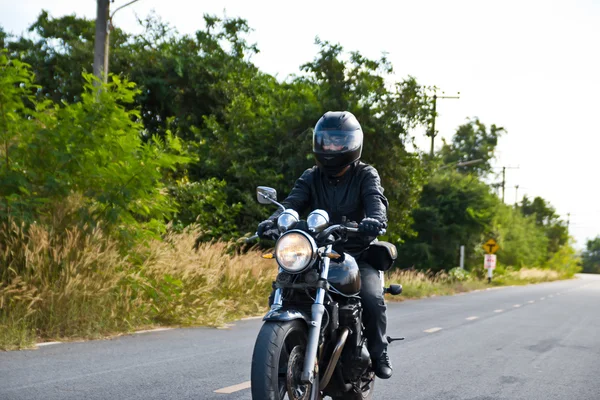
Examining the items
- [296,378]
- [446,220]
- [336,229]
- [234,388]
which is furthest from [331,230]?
[446,220]

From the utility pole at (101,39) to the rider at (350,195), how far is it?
846 centimetres

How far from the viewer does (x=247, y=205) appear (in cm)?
2039

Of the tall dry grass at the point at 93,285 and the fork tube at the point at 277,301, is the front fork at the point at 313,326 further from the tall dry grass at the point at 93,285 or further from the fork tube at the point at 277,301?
the tall dry grass at the point at 93,285

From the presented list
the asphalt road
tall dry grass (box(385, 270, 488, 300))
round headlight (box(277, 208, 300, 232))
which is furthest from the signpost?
round headlight (box(277, 208, 300, 232))

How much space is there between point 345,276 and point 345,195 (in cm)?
83

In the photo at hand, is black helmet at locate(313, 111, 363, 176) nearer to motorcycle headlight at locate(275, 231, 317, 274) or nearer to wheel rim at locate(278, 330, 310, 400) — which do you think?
motorcycle headlight at locate(275, 231, 317, 274)

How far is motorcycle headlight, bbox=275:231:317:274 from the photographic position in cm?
452

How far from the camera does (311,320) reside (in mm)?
4562

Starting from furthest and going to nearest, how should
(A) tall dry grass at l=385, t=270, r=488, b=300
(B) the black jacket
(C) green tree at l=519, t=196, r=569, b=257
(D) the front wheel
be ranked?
(C) green tree at l=519, t=196, r=569, b=257 → (A) tall dry grass at l=385, t=270, r=488, b=300 → (B) the black jacket → (D) the front wheel

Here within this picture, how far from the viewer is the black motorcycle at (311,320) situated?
14.2 feet

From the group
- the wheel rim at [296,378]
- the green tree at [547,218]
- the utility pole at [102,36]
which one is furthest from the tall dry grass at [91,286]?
the green tree at [547,218]

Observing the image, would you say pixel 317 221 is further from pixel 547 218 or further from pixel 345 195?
pixel 547 218

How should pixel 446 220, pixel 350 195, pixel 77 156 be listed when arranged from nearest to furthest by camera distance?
1. pixel 350 195
2. pixel 77 156
3. pixel 446 220

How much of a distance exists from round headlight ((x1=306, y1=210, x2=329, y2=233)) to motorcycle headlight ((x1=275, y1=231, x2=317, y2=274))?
144 mm
